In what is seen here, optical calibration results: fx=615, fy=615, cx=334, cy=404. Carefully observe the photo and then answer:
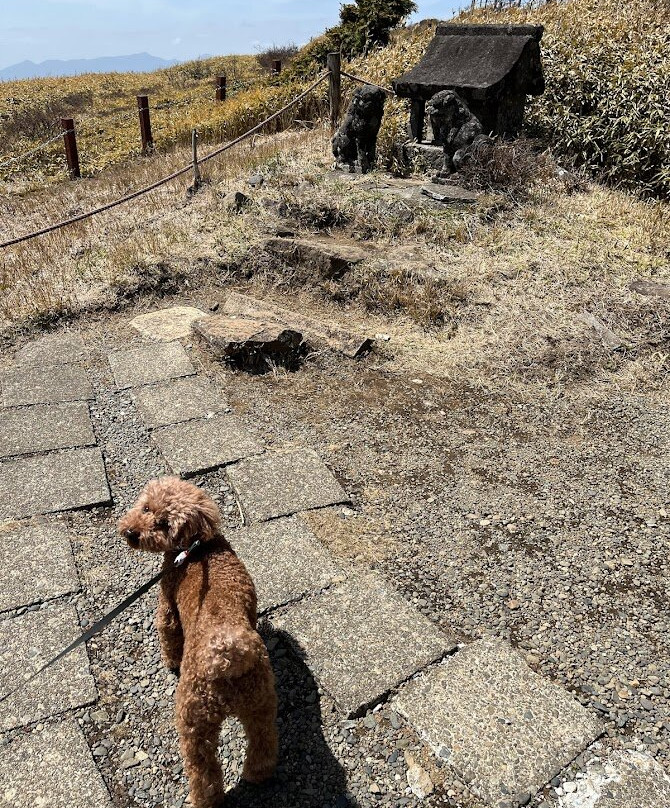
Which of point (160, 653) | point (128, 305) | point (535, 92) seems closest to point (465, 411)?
point (160, 653)

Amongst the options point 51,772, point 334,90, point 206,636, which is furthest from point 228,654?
point 334,90


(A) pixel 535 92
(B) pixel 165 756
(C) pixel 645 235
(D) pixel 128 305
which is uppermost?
(A) pixel 535 92

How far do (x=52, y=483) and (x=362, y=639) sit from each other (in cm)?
231

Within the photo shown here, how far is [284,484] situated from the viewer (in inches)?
157

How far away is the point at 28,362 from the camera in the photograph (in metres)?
5.56

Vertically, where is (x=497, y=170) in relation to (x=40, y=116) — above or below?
below

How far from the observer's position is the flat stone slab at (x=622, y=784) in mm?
2268

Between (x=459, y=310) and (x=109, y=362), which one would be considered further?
(x=459, y=310)

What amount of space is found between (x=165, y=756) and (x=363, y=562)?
54.1 inches

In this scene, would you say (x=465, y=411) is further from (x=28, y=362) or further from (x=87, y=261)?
(x=87, y=261)

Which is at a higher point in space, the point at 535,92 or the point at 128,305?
the point at 535,92

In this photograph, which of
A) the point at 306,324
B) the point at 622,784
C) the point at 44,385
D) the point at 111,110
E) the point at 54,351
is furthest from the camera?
the point at 111,110

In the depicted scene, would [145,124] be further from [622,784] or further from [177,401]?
[622,784]

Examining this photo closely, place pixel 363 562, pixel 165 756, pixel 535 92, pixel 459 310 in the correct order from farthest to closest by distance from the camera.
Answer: pixel 535 92
pixel 459 310
pixel 363 562
pixel 165 756
